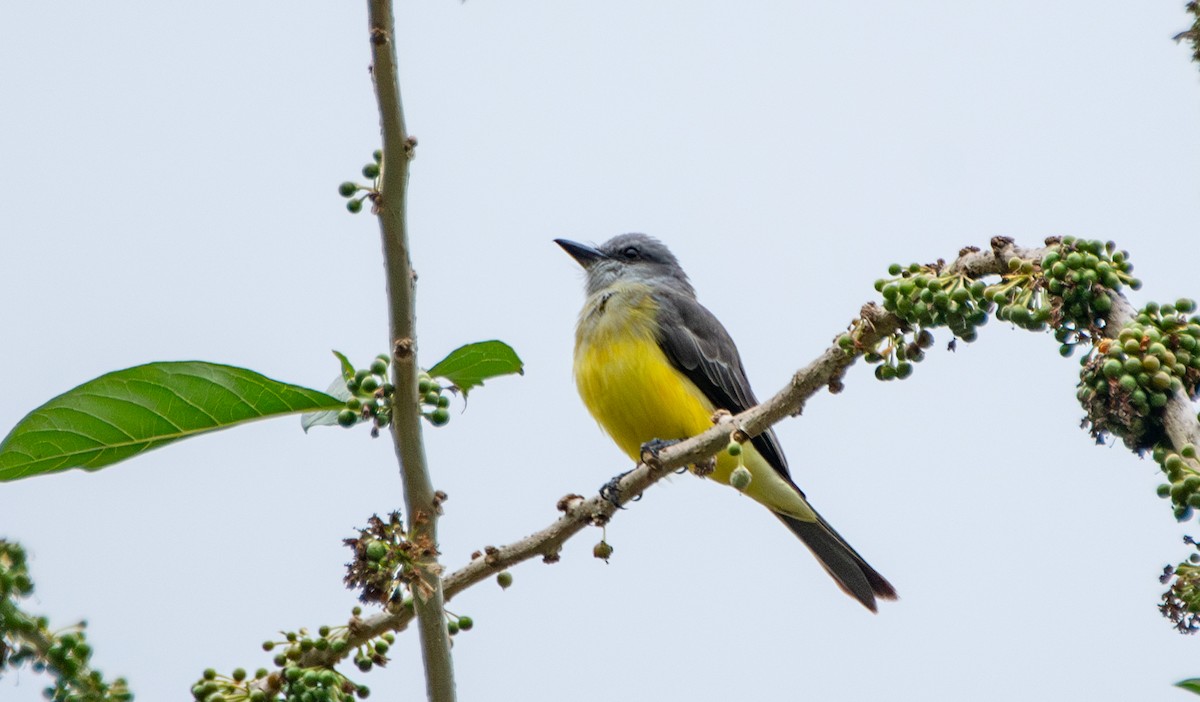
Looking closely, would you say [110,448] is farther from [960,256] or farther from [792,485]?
[792,485]

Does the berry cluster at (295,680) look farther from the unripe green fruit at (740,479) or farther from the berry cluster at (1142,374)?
the berry cluster at (1142,374)

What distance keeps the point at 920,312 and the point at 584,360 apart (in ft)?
13.1

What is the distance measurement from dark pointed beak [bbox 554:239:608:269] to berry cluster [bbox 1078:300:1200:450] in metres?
5.87

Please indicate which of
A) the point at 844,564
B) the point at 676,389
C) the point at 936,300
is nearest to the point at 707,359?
the point at 676,389

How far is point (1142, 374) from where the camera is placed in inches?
84.1

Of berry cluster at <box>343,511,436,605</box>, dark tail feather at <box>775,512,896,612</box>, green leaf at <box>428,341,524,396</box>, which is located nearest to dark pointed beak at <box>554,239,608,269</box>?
A: dark tail feather at <box>775,512,896,612</box>

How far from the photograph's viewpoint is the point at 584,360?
263 inches

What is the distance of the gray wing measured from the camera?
650 centimetres

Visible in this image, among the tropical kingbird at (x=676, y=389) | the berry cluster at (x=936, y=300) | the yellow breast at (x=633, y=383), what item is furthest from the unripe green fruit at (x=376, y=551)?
the yellow breast at (x=633, y=383)

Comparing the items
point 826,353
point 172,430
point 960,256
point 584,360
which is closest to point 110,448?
point 172,430

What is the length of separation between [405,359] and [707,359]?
13.7ft

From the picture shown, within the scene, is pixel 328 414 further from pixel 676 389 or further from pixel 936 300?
pixel 676 389

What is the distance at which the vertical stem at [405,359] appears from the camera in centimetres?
240

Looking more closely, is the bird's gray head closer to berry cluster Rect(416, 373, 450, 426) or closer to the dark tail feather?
the dark tail feather
